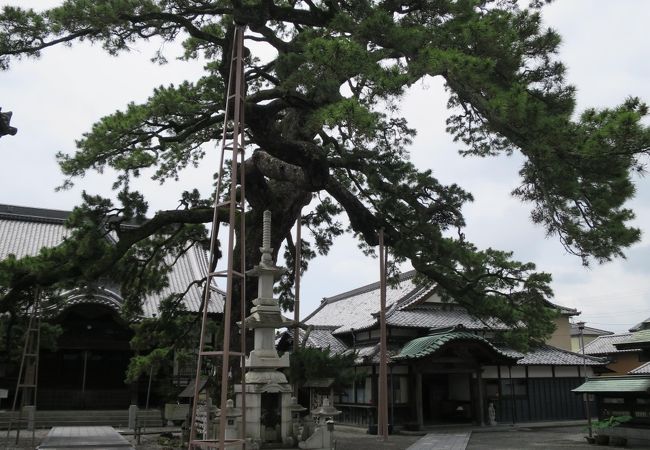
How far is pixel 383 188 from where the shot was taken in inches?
469

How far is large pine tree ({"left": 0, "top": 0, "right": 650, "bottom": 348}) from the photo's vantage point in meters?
7.14

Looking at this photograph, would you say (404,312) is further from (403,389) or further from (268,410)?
(268,410)

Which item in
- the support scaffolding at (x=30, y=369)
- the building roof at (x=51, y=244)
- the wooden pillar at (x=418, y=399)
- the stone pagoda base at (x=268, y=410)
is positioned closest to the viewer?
the stone pagoda base at (x=268, y=410)

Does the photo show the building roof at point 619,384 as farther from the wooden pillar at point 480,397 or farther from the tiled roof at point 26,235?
the tiled roof at point 26,235

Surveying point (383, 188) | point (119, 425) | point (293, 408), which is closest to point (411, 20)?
point (383, 188)

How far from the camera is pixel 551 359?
76.5 ft

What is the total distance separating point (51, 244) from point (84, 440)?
15.3 metres

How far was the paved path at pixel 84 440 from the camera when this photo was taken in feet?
41.2

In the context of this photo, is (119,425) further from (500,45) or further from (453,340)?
(500,45)

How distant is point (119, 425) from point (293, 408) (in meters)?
10.6

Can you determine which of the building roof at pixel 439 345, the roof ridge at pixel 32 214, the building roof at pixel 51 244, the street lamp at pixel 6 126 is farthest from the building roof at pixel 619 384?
the roof ridge at pixel 32 214

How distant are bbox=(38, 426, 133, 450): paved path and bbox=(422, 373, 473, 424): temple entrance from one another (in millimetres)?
12605

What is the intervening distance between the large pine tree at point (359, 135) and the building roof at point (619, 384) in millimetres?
6512

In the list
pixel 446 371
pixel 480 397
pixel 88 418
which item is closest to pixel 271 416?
pixel 446 371
